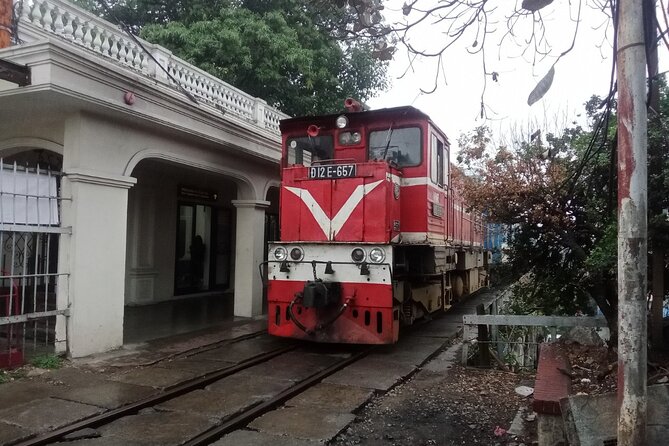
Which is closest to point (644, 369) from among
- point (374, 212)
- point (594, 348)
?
point (594, 348)

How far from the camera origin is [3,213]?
6105 millimetres

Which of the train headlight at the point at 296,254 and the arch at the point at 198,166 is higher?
the arch at the point at 198,166

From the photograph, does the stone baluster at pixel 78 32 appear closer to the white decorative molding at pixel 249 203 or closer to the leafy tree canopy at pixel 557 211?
the white decorative molding at pixel 249 203

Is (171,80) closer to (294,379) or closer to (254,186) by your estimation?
(254,186)

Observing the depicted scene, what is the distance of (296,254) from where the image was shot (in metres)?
7.32

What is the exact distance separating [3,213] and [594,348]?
7.22 metres

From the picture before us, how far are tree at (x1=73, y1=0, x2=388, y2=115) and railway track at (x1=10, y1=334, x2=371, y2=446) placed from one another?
7706mm

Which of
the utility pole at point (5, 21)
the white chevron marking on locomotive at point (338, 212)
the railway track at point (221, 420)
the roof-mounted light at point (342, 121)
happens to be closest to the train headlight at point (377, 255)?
the white chevron marking on locomotive at point (338, 212)

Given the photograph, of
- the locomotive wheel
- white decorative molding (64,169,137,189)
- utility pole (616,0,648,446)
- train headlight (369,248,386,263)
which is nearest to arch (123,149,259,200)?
white decorative molding (64,169,137,189)

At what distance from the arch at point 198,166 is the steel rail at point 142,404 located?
328 cm

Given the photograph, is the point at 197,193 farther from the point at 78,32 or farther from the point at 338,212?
the point at 338,212

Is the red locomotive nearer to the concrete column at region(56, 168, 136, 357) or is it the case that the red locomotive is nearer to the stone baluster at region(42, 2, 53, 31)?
the concrete column at region(56, 168, 136, 357)

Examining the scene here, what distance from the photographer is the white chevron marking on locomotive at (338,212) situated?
7.16 meters

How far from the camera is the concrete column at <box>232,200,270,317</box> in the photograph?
10.3 meters
